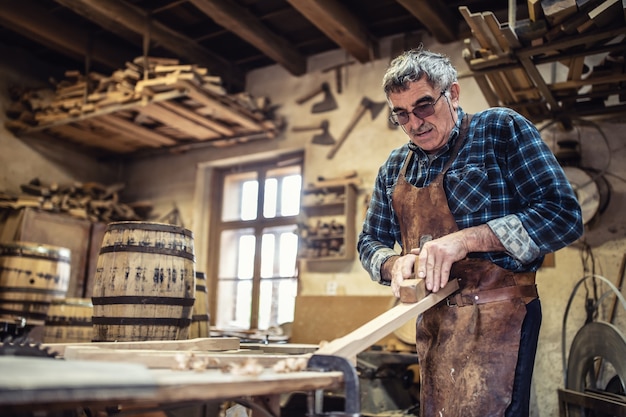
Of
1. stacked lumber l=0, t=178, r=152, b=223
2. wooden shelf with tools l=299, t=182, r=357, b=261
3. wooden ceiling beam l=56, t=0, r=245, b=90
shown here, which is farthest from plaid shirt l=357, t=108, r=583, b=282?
stacked lumber l=0, t=178, r=152, b=223

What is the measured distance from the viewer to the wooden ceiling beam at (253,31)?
20.5 feet

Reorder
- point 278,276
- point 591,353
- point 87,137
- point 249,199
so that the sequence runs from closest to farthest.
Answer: point 591,353
point 278,276
point 249,199
point 87,137

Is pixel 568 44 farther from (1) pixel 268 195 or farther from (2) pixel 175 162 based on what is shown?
(2) pixel 175 162

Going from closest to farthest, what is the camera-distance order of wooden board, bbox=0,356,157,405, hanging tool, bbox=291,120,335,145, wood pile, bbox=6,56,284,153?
wooden board, bbox=0,356,157,405 → wood pile, bbox=6,56,284,153 → hanging tool, bbox=291,120,335,145

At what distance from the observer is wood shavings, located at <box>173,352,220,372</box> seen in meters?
1.52

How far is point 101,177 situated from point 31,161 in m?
1.18

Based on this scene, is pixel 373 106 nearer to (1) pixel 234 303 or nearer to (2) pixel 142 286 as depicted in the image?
(1) pixel 234 303

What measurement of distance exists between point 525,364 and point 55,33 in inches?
273

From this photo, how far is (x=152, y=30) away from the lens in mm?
7031

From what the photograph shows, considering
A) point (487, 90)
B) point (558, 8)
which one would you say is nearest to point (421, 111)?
point (558, 8)

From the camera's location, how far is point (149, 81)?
6.34 meters

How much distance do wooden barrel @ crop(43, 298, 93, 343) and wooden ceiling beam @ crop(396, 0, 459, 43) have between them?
403cm

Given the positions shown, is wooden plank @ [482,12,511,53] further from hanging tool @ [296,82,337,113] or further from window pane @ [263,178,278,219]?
window pane @ [263,178,278,219]

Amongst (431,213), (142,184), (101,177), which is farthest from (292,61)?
(431,213)
